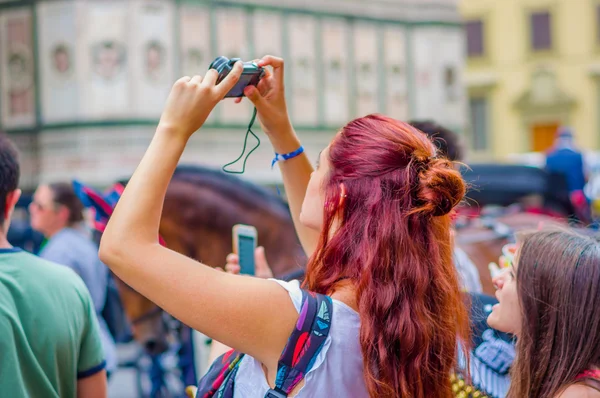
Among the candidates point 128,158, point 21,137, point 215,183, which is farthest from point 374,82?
point 215,183

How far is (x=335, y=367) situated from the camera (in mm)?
1412

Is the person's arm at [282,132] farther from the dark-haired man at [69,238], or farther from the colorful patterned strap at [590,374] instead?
the dark-haired man at [69,238]

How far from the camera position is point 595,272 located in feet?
5.51

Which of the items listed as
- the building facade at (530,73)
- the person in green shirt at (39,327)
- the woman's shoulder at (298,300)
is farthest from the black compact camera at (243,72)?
the building facade at (530,73)

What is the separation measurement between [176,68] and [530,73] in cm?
1631

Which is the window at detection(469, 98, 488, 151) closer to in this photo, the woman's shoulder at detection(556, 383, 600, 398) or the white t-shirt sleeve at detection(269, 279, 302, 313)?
the woman's shoulder at detection(556, 383, 600, 398)

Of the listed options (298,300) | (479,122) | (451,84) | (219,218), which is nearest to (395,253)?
(298,300)

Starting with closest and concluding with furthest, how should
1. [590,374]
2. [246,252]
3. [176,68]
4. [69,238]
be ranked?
[590,374], [246,252], [69,238], [176,68]

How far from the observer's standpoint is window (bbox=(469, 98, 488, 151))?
26114mm

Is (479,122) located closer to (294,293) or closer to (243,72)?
(243,72)

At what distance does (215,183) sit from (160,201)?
2541 millimetres

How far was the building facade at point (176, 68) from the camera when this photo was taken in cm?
1221

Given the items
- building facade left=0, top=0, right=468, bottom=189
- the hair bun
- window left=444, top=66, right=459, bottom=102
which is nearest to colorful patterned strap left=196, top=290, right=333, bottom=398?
the hair bun

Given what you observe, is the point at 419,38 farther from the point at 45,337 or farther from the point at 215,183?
the point at 45,337
